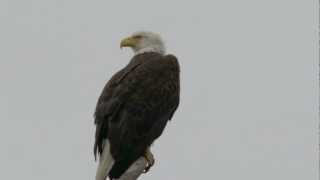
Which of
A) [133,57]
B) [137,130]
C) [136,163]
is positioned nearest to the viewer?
[136,163]

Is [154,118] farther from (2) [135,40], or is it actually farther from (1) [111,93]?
(2) [135,40]

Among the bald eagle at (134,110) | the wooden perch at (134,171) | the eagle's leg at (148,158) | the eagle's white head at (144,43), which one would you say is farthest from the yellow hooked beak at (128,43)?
the wooden perch at (134,171)

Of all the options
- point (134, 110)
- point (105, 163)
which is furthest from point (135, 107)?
point (105, 163)

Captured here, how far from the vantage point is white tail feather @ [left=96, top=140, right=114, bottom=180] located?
1381cm

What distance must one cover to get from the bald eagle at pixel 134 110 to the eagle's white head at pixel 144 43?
0.44m

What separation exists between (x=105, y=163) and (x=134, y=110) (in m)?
1.18

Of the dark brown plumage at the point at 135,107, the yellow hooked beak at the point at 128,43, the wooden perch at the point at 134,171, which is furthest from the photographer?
the yellow hooked beak at the point at 128,43

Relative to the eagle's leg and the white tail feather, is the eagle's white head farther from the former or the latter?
the white tail feather

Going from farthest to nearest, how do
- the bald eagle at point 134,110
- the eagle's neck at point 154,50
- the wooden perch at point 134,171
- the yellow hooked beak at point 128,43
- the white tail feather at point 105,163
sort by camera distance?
the yellow hooked beak at point 128,43
the eagle's neck at point 154,50
the bald eagle at point 134,110
the white tail feather at point 105,163
the wooden perch at point 134,171

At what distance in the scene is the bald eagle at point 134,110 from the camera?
14.5 meters

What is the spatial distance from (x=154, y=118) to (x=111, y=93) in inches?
24.1

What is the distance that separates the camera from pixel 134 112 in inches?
596

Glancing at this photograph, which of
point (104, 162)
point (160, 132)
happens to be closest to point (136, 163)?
point (104, 162)

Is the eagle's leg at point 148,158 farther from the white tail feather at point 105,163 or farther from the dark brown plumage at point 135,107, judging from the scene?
the white tail feather at point 105,163
